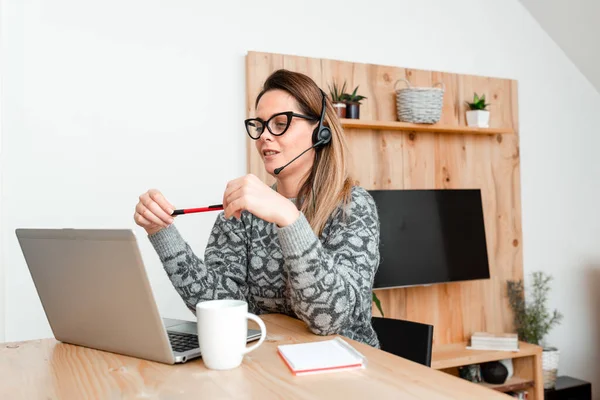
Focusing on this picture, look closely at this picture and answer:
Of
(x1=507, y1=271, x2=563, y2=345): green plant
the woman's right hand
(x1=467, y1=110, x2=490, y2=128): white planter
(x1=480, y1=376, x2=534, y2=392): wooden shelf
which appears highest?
(x1=467, y1=110, x2=490, y2=128): white planter

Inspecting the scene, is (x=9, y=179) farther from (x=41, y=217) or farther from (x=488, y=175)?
(x=488, y=175)

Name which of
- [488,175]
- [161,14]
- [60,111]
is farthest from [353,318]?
[488,175]

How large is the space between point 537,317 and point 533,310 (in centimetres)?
4

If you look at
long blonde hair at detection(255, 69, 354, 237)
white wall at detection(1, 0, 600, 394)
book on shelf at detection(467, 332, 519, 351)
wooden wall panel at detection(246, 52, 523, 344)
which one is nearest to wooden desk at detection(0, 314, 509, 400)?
long blonde hair at detection(255, 69, 354, 237)

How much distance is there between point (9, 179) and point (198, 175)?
2.34ft

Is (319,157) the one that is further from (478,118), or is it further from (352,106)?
(478,118)

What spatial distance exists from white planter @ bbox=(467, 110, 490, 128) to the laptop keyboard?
2.29 m

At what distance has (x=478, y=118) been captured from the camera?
9.75ft

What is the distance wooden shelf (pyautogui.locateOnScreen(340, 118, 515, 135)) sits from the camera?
2.66 meters

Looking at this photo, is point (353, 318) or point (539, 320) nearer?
point (353, 318)

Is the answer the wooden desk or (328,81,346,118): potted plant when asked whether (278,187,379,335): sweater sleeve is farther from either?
(328,81,346,118): potted plant

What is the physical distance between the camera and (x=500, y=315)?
3109 millimetres

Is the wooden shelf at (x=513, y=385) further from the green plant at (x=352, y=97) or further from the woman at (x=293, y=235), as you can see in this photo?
the woman at (x=293, y=235)

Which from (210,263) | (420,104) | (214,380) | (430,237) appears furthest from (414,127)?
(214,380)
